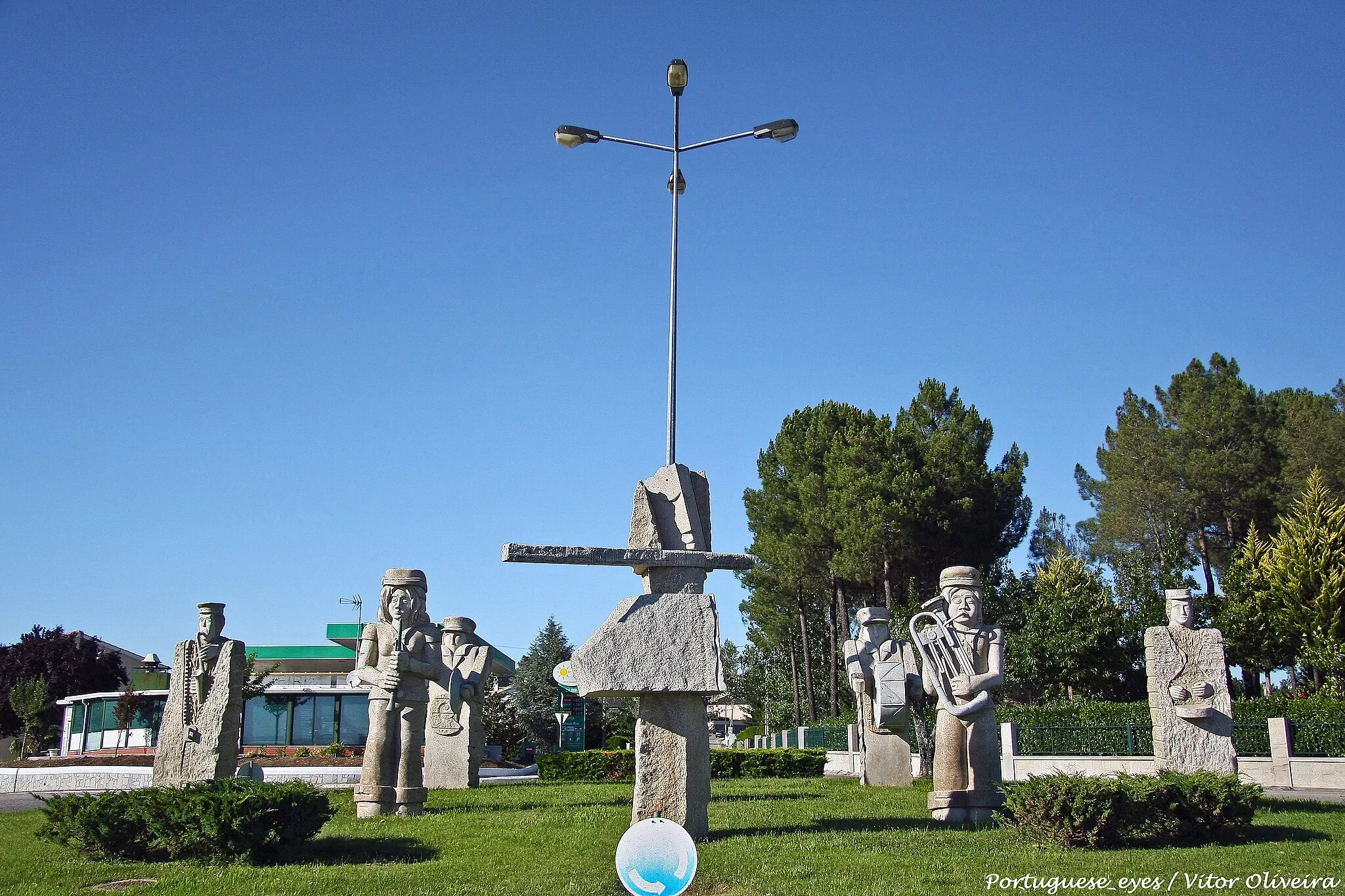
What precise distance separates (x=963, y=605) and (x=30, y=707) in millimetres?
40485

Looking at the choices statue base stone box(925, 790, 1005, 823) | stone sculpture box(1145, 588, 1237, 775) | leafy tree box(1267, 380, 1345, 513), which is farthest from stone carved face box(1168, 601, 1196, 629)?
leafy tree box(1267, 380, 1345, 513)

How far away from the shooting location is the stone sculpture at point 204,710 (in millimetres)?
13500

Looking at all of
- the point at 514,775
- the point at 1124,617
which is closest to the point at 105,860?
the point at 514,775

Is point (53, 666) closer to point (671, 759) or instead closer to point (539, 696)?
point (539, 696)

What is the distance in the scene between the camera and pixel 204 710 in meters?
13.8

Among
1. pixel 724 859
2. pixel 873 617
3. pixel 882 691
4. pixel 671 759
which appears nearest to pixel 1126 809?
pixel 724 859

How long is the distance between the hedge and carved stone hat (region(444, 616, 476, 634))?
161 inches

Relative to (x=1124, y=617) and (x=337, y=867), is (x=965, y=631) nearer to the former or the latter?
(x=337, y=867)

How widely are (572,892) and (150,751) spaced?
30719 millimetres

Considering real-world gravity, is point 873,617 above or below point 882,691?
above

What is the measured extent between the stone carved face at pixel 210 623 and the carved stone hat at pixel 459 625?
252 inches

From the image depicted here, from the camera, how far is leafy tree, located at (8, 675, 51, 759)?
131ft

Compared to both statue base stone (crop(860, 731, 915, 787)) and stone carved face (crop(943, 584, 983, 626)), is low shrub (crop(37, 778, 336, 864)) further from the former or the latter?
statue base stone (crop(860, 731, 915, 787))

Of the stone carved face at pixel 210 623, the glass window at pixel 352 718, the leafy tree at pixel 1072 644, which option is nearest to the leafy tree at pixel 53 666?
the glass window at pixel 352 718
